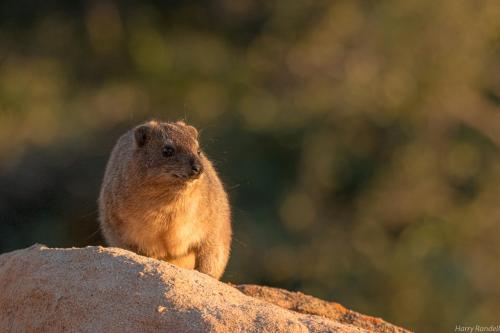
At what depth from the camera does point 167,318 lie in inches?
281

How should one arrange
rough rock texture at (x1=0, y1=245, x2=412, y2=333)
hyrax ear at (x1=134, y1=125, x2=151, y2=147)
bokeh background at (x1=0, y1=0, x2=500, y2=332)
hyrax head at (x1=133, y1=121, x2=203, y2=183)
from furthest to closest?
bokeh background at (x1=0, y1=0, x2=500, y2=332)
hyrax ear at (x1=134, y1=125, x2=151, y2=147)
hyrax head at (x1=133, y1=121, x2=203, y2=183)
rough rock texture at (x1=0, y1=245, x2=412, y2=333)

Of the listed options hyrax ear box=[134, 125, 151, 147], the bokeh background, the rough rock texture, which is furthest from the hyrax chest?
the bokeh background

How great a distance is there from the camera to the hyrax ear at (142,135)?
1019 cm

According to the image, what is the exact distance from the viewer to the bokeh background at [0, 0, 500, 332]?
22.2m

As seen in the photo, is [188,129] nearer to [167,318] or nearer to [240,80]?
[167,318]

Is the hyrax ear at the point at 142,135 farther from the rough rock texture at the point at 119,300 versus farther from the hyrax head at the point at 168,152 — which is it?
the rough rock texture at the point at 119,300

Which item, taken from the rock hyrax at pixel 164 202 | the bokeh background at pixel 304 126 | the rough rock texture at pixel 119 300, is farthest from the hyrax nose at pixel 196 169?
the bokeh background at pixel 304 126

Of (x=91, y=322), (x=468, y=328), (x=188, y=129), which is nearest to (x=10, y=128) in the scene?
(x=468, y=328)

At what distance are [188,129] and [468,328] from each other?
12.4 metres

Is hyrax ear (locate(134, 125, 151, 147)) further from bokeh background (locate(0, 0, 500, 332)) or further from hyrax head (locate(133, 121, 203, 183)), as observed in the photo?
bokeh background (locate(0, 0, 500, 332))

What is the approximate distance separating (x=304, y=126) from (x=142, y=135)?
1365 cm

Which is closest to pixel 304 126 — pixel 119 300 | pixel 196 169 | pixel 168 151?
pixel 168 151

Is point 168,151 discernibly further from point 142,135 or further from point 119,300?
point 119,300

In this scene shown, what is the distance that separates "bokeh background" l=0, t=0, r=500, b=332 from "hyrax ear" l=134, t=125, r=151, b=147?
1058 cm
